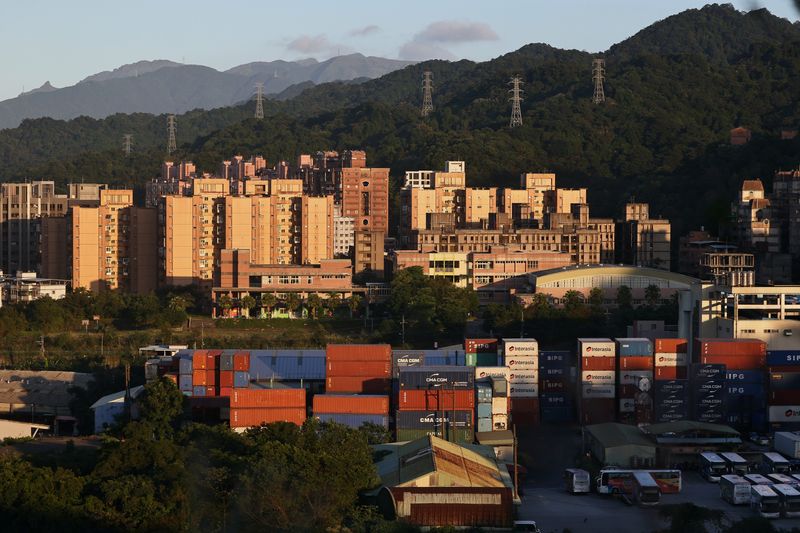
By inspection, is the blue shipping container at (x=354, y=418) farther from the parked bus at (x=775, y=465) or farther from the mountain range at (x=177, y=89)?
the mountain range at (x=177, y=89)

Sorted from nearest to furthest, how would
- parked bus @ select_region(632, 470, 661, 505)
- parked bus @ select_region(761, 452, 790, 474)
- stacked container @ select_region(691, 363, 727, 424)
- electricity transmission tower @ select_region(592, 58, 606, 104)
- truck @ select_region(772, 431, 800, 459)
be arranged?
1. parked bus @ select_region(632, 470, 661, 505)
2. parked bus @ select_region(761, 452, 790, 474)
3. truck @ select_region(772, 431, 800, 459)
4. stacked container @ select_region(691, 363, 727, 424)
5. electricity transmission tower @ select_region(592, 58, 606, 104)

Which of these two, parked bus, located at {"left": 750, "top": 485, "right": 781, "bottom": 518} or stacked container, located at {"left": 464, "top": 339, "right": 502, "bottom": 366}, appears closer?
parked bus, located at {"left": 750, "top": 485, "right": 781, "bottom": 518}

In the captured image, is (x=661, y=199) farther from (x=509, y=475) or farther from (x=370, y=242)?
(x=509, y=475)

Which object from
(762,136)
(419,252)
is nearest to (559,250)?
Answer: (419,252)

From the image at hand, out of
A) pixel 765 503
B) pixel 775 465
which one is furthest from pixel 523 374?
pixel 765 503

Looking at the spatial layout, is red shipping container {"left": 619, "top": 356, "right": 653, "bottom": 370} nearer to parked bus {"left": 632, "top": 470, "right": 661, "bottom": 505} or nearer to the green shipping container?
the green shipping container

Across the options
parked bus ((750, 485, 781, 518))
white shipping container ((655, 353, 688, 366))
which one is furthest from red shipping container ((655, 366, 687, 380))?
parked bus ((750, 485, 781, 518))

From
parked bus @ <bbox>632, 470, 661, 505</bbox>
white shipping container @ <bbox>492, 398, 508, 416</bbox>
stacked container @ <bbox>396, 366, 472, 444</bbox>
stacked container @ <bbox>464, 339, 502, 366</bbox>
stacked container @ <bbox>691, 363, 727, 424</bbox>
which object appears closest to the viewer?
parked bus @ <bbox>632, 470, 661, 505</bbox>
